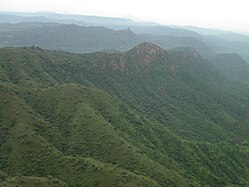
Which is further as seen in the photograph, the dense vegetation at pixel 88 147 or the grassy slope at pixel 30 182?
the dense vegetation at pixel 88 147

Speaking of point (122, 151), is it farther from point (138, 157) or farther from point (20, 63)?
point (20, 63)

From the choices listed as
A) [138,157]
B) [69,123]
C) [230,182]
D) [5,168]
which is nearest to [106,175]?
[138,157]

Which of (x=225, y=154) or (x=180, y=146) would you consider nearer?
(x=180, y=146)

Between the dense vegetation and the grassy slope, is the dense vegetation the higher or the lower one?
the lower one

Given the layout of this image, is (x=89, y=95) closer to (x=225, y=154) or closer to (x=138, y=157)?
(x=138, y=157)

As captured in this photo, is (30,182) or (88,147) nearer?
(30,182)

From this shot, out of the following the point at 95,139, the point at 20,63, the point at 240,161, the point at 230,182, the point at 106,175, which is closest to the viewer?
the point at 106,175

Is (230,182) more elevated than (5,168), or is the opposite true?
(5,168)

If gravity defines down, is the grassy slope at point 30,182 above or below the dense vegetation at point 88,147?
above

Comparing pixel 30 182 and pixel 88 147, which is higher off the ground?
pixel 30 182

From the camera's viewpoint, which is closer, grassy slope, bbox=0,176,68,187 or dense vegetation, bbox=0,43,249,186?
grassy slope, bbox=0,176,68,187

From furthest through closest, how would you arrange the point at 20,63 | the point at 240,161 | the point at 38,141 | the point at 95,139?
1. the point at 20,63
2. the point at 240,161
3. the point at 95,139
4. the point at 38,141
